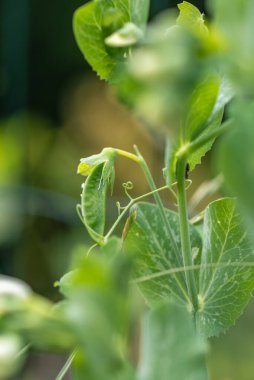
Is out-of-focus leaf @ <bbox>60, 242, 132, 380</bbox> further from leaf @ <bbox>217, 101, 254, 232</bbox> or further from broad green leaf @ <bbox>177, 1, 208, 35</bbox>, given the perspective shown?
broad green leaf @ <bbox>177, 1, 208, 35</bbox>

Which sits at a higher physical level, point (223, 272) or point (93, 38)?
point (93, 38)

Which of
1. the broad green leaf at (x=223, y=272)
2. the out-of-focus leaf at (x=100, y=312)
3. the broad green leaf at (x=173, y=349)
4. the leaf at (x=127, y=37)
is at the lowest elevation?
the broad green leaf at (x=223, y=272)

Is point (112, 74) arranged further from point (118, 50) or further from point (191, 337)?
point (191, 337)

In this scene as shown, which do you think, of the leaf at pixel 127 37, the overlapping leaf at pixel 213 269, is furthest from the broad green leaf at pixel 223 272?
the leaf at pixel 127 37

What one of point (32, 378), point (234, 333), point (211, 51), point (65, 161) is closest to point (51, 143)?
point (65, 161)

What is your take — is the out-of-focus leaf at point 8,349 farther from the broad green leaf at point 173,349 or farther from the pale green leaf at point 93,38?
the pale green leaf at point 93,38

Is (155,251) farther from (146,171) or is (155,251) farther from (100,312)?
(100,312)

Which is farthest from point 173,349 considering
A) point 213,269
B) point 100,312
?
point 213,269
